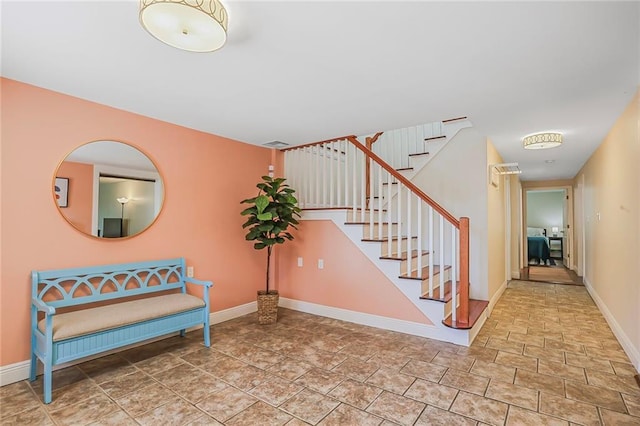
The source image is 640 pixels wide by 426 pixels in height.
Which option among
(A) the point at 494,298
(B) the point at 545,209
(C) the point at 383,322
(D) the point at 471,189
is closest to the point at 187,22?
(C) the point at 383,322

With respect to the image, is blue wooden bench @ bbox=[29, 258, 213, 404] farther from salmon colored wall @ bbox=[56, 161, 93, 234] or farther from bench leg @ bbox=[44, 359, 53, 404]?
salmon colored wall @ bbox=[56, 161, 93, 234]

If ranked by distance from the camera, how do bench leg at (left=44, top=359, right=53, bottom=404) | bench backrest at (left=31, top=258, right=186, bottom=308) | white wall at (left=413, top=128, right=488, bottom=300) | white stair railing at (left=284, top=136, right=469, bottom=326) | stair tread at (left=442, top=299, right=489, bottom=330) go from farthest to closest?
1. white wall at (left=413, top=128, right=488, bottom=300)
2. white stair railing at (left=284, top=136, right=469, bottom=326)
3. stair tread at (left=442, top=299, right=489, bottom=330)
4. bench backrest at (left=31, top=258, right=186, bottom=308)
5. bench leg at (left=44, top=359, right=53, bottom=404)

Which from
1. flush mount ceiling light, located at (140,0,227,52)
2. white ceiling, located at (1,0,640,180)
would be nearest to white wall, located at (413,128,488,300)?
white ceiling, located at (1,0,640,180)

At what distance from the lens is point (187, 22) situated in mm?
1562

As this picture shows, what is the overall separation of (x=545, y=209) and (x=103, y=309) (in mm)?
12800

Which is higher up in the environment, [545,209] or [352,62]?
[352,62]

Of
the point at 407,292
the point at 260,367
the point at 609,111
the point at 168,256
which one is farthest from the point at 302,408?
the point at 609,111

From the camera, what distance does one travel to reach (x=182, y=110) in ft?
10.2

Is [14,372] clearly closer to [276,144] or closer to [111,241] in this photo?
[111,241]

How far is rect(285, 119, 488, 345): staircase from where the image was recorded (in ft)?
10.5

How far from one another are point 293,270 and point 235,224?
1046mm

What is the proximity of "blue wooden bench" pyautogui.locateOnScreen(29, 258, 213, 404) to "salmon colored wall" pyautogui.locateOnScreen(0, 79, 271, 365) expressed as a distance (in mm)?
121

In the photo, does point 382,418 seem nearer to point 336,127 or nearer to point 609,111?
point 336,127

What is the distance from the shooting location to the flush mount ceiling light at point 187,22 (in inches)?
57.2
